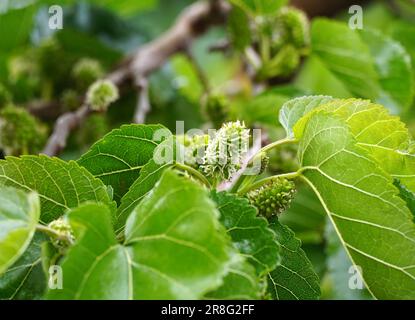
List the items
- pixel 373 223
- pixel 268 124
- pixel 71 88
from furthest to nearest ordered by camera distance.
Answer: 1. pixel 71 88
2. pixel 268 124
3. pixel 373 223

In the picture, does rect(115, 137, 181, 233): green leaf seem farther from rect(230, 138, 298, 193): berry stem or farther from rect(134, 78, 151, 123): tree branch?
rect(134, 78, 151, 123): tree branch

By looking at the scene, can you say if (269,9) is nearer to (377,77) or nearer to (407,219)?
(377,77)

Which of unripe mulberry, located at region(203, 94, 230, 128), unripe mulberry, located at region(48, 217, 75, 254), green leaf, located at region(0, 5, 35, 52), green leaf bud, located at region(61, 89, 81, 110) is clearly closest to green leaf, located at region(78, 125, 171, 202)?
unripe mulberry, located at region(48, 217, 75, 254)

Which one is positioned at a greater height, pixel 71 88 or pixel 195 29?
pixel 195 29

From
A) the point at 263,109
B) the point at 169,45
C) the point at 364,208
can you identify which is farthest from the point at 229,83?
the point at 364,208

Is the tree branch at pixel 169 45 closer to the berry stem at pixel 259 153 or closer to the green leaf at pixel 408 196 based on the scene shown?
the berry stem at pixel 259 153

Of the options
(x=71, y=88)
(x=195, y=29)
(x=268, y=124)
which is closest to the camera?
(x=268, y=124)
